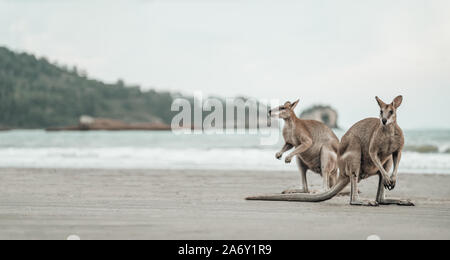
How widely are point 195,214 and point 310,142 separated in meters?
2.11

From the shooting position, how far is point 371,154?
543 centimetres

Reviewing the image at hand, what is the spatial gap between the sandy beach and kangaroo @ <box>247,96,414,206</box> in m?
0.20

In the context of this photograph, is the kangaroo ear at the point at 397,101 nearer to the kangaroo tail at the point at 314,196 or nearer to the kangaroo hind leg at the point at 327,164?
the kangaroo tail at the point at 314,196

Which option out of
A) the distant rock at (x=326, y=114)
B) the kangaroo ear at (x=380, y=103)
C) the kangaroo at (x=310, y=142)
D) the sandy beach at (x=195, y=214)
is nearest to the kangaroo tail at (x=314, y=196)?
the sandy beach at (x=195, y=214)

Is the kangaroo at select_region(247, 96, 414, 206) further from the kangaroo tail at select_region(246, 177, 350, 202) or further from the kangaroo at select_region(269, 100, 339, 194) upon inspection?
the kangaroo at select_region(269, 100, 339, 194)

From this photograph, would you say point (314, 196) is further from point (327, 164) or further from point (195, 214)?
point (195, 214)

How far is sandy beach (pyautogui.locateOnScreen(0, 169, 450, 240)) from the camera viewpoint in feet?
13.2

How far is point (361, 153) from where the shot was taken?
18.6 feet

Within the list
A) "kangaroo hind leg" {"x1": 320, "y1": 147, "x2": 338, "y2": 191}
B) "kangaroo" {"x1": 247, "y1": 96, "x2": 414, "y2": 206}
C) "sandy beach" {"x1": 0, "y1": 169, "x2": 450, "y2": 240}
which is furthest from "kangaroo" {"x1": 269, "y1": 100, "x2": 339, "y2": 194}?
"kangaroo" {"x1": 247, "y1": 96, "x2": 414, "y2": 206}

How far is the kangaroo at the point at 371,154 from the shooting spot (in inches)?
210

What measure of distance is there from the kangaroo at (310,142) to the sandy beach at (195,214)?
45cm

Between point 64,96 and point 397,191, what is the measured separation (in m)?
54.3
